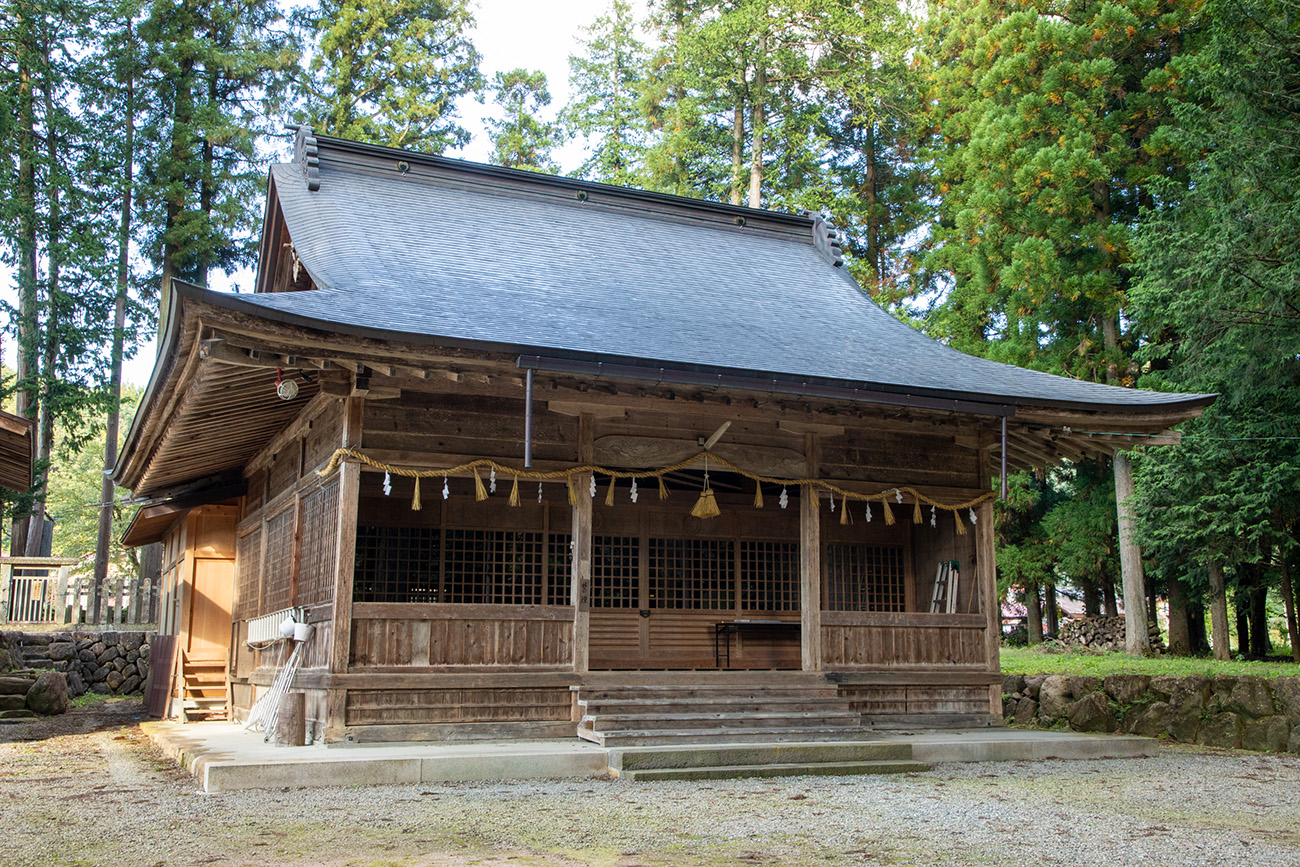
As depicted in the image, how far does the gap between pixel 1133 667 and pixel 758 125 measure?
54.0ft

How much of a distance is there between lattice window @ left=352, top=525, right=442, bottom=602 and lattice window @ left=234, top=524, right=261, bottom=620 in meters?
1.39

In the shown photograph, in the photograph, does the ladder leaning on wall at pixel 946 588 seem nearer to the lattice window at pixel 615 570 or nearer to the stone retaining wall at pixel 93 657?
the lattice window at pixel 615 570

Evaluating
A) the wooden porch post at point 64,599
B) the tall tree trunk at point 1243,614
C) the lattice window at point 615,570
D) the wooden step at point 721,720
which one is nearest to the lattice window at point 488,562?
the lattice window at point 615,570

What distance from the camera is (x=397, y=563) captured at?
11609 mm

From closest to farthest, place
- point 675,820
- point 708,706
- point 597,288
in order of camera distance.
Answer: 1. point 675,820
2. point 708,706
3. point 597,288

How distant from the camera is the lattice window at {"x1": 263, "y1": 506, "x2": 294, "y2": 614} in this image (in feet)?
33.8

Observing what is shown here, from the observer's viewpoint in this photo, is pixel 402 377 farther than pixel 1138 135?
No

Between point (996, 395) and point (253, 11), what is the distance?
23.2 m

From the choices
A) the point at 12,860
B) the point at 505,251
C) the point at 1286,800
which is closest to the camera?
the point at 12,860

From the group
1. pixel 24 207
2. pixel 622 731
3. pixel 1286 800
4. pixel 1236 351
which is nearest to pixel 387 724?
pixel 622 731

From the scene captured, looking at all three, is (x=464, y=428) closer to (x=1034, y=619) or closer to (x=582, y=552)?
(x=582, y=552)

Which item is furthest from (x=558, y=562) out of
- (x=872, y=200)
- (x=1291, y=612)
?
(x=872, y=200)

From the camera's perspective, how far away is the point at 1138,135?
2014 centimetres

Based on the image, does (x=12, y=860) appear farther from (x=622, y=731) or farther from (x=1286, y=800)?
(x=1286, y=800)
